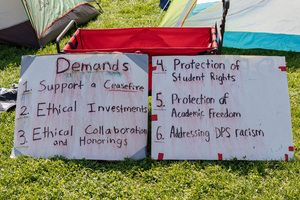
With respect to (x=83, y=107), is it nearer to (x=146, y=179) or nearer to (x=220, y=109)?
(x=146, y=179)

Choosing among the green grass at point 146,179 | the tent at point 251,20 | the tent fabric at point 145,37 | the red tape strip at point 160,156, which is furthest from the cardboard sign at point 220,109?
the tent at point 251,20

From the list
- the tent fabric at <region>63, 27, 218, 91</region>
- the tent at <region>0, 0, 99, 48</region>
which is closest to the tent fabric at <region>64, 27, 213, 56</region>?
the tent fabric at <region>63, 27, 218, 91</region>

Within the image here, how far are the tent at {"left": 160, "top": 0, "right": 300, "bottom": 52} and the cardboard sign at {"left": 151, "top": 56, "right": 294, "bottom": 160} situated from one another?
1.93m

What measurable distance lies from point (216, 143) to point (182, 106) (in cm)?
45

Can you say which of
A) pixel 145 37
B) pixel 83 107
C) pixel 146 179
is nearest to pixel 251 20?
pixel 145 37

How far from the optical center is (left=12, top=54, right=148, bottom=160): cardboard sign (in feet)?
9.08

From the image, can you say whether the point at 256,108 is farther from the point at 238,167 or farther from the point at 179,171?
the point at 179,171

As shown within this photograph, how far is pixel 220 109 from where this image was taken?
2.79 m

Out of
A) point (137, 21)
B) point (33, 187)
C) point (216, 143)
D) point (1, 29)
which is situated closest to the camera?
point (33, 187)

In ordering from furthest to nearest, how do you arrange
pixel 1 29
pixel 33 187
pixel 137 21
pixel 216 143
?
pixel 137 21, pixel 1 29, pixel 216 143, pixel 33 187

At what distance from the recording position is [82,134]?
2.78m

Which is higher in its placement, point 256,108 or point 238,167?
point 256,108

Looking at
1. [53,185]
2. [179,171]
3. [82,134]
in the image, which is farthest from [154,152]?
[53,185]

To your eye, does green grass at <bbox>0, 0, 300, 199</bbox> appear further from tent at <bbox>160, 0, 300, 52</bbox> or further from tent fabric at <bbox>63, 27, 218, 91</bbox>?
tent at <bbox>160, 0, 300, 52</bbox>
